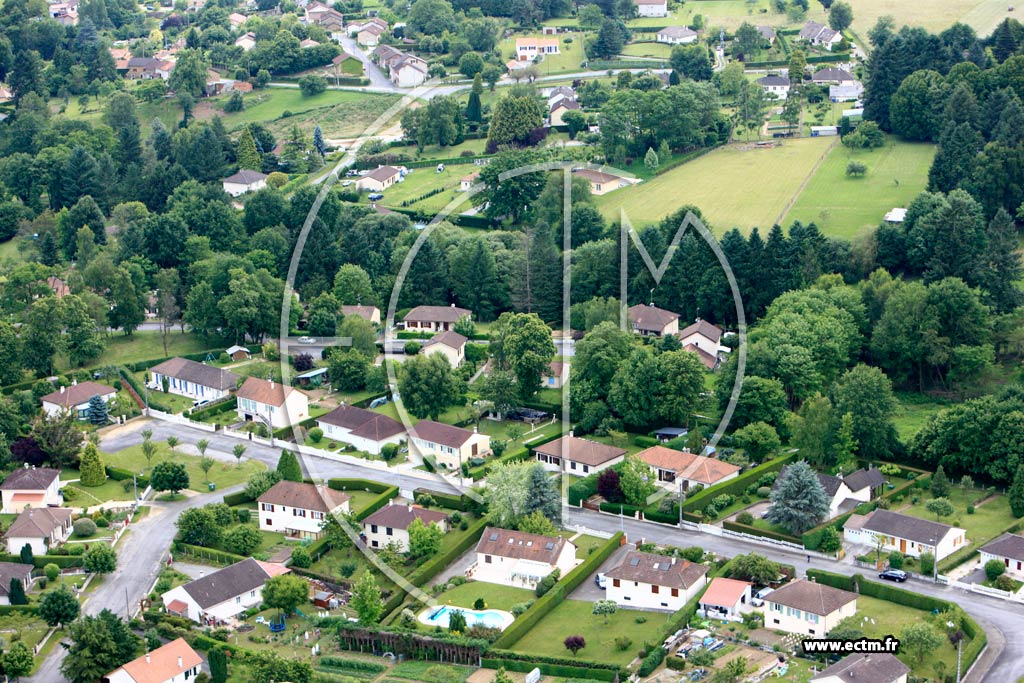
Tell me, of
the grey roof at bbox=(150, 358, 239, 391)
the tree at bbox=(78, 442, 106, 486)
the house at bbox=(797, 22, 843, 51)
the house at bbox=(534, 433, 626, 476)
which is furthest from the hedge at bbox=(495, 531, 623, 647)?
the house at bbox=(797, 22, 843, 51)

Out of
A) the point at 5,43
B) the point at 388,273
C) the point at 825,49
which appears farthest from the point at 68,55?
the point at 825,49

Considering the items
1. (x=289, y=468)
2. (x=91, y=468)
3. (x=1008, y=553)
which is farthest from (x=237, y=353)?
(x=1008, y=553)

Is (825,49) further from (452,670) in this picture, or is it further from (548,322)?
(452,670)

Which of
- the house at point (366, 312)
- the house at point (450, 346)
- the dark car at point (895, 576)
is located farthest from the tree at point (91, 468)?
the dark car at point (895, 576)

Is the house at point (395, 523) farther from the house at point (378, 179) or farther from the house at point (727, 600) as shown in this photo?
the house at point (378, 179)

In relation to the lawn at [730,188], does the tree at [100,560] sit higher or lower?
lower

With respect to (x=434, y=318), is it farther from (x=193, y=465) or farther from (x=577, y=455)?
(x=577, y=455)
